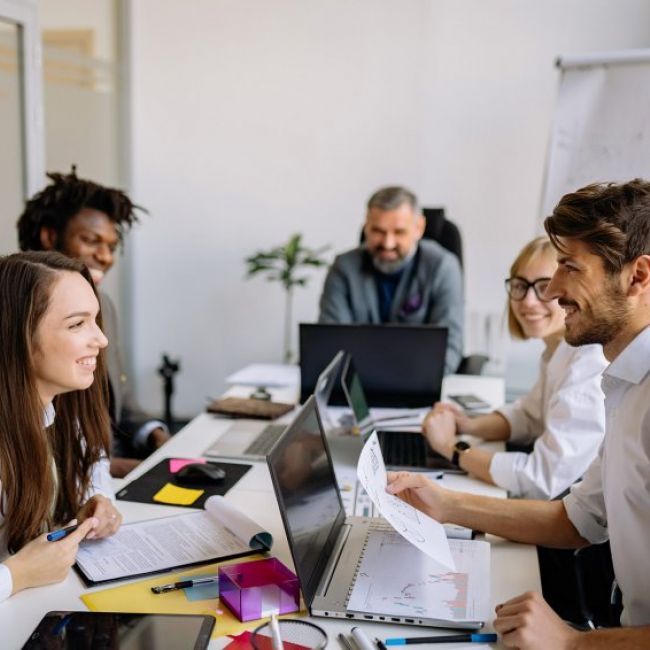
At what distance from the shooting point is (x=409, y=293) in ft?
10.0

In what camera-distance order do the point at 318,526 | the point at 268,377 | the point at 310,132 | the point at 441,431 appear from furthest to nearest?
the point at 310,132
the point at 268,377
the point at 441,431
the point at 318,526

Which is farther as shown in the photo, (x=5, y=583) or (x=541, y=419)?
(x=541, y=419)

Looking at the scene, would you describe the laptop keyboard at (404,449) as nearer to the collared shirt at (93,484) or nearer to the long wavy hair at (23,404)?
the collared shirt at (93,484)

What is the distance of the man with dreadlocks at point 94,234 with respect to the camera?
2246mm

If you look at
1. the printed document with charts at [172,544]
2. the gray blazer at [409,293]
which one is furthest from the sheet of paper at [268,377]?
the printed document with charts at [172,544]

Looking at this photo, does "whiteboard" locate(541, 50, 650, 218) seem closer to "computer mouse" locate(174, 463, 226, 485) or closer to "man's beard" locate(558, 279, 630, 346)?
"man's beard" locate(558, 279, 630, 346)

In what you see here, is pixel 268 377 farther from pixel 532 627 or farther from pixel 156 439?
pixel 532 627

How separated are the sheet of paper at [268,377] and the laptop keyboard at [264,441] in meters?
0.51

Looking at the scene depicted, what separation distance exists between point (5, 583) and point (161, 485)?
1.75ft

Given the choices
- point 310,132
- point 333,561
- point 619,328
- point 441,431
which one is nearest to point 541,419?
point 441,431

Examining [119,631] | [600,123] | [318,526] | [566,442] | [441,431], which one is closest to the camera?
[119,631]

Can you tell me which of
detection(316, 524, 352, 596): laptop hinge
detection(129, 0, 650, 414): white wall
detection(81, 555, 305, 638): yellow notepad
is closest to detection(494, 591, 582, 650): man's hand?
detection(316, 524, 352, 596): laptop hinge

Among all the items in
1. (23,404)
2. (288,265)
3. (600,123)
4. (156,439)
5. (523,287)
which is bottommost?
(156,439)

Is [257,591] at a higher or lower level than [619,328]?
lower
